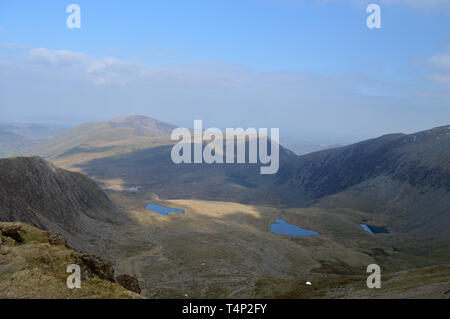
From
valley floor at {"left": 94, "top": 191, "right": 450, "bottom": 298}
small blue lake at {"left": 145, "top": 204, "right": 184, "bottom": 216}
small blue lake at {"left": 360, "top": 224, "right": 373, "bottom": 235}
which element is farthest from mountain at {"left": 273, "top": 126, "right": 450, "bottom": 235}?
small blue lake at {"left": 145, "top": 204, "right": 184, "bottom": 216}

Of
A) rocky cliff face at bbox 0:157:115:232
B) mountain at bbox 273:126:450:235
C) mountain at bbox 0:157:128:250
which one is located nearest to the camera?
rocky cliff face at bbox 0:157:115:232

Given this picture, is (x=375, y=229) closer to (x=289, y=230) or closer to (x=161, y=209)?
(x=289, y=230)

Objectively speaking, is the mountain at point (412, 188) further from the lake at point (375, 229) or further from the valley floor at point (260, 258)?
the valley floor at point (260, 258)

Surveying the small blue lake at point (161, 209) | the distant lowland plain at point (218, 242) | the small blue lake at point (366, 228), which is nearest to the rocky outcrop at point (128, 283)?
the distant lowland plain at point (218, 242)

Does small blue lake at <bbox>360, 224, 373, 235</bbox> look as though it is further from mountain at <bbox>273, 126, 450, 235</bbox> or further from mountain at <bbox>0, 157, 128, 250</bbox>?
mountain at <bbox>0, 157, 128, 250</bbox>

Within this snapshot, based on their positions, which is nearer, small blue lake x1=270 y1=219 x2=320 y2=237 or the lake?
small blue lake x1=270 y1=219 x2=320 y2=237

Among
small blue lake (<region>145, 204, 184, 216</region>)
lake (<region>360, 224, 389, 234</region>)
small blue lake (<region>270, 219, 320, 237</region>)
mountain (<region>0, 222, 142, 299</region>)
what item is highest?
mountain (<region>0, 222, 142, 299</region>)

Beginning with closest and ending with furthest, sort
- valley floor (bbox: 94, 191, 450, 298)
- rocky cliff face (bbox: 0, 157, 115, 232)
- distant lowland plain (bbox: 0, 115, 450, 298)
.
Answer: distant lowland plain (bbox: 0, 115, 450, 298) < valley floor (bbox: 94, 191, 450, 298) < rocky cliff face (bbox: 0, 157, 115, 232)

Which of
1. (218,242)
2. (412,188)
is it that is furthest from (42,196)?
(412,188)
